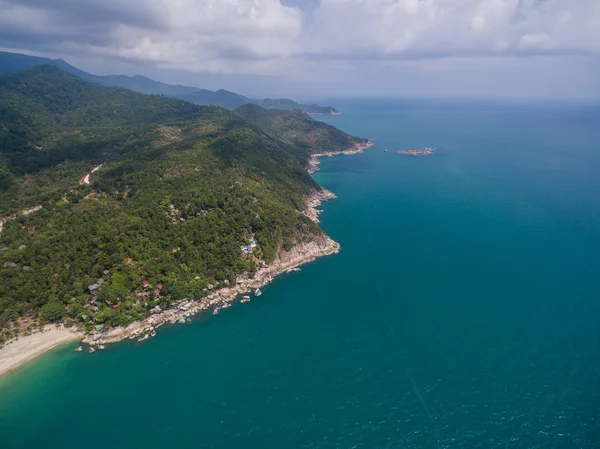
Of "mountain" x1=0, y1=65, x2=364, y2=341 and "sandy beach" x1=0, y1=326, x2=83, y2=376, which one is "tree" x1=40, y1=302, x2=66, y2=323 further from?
"sandy beach" x1=0, y1=326, x2=83, y2=376

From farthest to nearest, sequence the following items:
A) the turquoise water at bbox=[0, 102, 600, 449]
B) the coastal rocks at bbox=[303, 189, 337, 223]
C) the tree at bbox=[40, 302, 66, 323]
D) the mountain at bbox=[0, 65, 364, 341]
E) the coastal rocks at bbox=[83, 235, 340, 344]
→ the coastal rocks at bbox=[303, 189, 337, 223]
the mountain at bbox=[0, 65, 364, 341]
the coastal rocks at bbox=[83, 235, 340, 344]
the tree at bbox=[40, 302, 66, 323]
the turquoise water at bbox=[0, 102, 600, 449]

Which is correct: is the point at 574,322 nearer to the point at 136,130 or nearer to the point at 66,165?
the point at 66,165

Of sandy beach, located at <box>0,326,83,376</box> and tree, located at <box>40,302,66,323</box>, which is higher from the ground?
tree, located at <box>40,302,66,323</box>

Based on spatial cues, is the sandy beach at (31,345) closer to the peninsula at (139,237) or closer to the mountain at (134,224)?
the peninsula at (139,237)

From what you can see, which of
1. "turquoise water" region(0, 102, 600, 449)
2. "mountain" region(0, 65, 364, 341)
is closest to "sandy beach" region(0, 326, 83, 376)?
"turquoise water" region(0, 102, 600, 449)

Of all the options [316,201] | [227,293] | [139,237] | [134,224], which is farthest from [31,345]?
[316,201]

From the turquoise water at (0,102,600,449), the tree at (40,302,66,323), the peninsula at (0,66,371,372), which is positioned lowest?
the turquoise water at (0,102,600,449)
